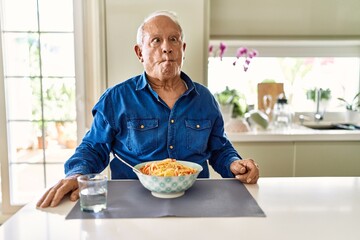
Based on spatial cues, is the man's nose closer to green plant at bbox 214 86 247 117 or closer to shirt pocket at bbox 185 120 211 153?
shirt pocket at bbox 185 120 211 153

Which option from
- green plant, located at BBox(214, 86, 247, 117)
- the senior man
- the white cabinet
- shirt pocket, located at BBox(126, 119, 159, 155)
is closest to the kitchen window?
green plant, located at BBox(214, 86, 247, 117)

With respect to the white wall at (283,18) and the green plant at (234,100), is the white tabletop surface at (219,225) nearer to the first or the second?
the green plant at (234,100)

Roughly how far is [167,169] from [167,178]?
72mm

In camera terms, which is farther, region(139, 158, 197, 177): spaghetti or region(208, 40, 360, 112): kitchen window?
region(208, 40, 360, 112): kitchen window

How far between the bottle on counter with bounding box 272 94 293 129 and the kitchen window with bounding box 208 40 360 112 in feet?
1.08

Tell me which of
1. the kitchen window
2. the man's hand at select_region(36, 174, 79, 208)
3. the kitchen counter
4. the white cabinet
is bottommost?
the white cabinet

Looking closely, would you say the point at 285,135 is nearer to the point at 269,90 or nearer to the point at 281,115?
the point at 281,115

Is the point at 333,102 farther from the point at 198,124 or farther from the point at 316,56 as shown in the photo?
the point at 198,124

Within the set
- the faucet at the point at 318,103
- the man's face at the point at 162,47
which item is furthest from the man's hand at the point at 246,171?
the faucet at the point at 318,103

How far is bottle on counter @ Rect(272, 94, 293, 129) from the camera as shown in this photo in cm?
268

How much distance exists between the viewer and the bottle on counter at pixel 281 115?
8.79 ft

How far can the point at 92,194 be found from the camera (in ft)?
3.15

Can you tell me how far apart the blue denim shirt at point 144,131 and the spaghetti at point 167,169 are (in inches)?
10.7

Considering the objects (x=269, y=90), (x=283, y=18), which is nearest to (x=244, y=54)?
(x=269, y=90)
